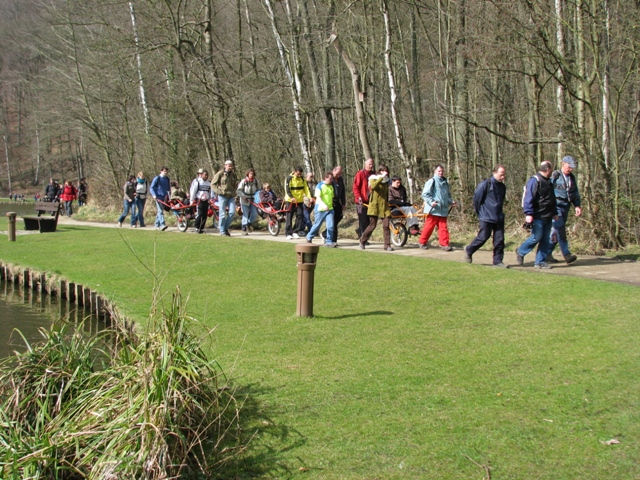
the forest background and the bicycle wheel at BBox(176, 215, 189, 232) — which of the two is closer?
the forest background

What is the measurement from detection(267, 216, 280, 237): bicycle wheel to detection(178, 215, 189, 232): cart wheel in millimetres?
3039

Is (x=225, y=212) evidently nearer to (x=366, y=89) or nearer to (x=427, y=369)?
(x=366, y=89)

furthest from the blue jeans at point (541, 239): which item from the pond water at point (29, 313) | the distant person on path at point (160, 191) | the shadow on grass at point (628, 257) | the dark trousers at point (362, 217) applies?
the distant person on path at point (160, 191)

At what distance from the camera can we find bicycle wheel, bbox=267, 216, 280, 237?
20570 millimetres

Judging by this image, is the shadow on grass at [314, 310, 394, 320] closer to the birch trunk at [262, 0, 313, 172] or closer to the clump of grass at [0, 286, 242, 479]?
the clump of grass at [0, 286, 242, 479]

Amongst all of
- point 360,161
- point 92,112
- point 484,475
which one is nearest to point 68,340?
point 484,475

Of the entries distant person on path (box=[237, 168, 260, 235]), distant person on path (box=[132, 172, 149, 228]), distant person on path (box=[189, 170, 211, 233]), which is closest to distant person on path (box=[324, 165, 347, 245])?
distant person on path (box=[237, 168, 260, 235])

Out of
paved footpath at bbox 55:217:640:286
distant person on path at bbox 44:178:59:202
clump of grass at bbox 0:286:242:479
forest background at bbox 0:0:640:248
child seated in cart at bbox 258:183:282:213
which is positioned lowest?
clump of grass at bbox 0:286:242:479

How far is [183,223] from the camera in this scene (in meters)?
22.5

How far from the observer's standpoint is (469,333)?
7906 mm

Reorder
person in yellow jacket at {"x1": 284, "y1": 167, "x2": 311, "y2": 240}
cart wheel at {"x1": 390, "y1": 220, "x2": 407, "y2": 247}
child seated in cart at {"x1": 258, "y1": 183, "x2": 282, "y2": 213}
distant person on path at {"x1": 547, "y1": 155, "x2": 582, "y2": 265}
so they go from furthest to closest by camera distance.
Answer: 1. child seated in cart at {"x1": 258, "y1": 183, "x2": 282, "y2": 213}
2. person in yellow jacket at {"x1": 284, "y1": 167, "x2": 311, "y2": 240}
3. cart wheel at {"x1": 390, "y1": 220, "x2": 407, "y2": 247}
4. distant person on path at {"x1": 547, "y1": 155, "x2": 582, "y2": 265}

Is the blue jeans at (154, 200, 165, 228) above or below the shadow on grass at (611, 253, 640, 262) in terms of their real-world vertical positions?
above

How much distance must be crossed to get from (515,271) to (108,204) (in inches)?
994

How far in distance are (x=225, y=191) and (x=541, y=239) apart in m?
9.65
